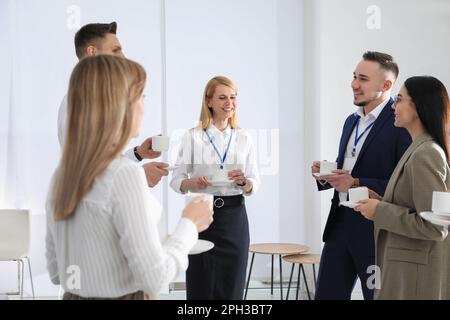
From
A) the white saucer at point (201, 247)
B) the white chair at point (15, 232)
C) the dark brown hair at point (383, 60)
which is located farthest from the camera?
the white chair at point (15, 232)

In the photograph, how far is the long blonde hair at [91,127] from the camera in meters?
1.52

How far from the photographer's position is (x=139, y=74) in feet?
5.31

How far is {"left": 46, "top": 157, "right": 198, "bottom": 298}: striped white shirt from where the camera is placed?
150cm

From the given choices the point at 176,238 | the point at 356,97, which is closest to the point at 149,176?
the point at 356,97

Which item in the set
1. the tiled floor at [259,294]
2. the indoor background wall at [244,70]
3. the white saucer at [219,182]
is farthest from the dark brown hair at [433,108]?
the tiled floor at [259,294]

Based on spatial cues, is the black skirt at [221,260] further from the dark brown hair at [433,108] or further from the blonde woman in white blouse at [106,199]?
the blonde woman in white blouse at [106,199]

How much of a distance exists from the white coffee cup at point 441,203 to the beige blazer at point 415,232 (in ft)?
0.23

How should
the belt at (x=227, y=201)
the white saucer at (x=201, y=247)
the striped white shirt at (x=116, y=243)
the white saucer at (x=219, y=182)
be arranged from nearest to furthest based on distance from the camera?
the striped white shirt at (x=116, y=243)
the white saucer at (x=201, y=247)
the white saucer at (x=219, y=182)
the belt at (x=227, y=201)

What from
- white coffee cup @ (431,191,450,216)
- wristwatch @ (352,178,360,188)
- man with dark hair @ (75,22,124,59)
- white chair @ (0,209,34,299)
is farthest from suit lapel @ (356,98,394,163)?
white chair @ (0,209,34,299)

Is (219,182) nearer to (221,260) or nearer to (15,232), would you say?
(221,260)

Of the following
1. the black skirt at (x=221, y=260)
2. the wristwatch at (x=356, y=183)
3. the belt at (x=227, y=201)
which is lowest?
the black skirt at (x=221, y=260)

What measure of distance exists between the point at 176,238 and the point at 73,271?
0.30m

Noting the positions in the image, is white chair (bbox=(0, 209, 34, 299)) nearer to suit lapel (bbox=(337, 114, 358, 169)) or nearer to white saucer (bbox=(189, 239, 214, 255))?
suit lapel (bbox=(337, 114, 358, 169))

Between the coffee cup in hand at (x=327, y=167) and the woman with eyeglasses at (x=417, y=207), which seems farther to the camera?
the coffee cup in hand at (x=327, y=167)
